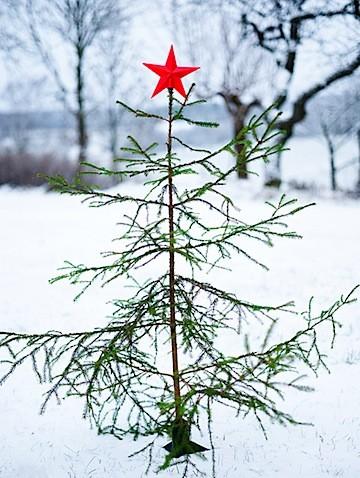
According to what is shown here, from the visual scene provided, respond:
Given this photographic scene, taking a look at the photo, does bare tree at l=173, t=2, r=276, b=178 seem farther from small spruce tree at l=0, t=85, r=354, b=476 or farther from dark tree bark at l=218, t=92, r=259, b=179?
small spruce tree at l=0, t=85, r=354, b=476

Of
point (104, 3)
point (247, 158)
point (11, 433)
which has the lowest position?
point (11, 433)

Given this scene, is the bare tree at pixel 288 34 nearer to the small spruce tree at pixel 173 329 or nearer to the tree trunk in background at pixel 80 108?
the tree trunk in background at pixel 80 108

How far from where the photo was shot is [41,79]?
65.6 ft

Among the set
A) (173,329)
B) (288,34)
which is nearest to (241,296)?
(173,329)

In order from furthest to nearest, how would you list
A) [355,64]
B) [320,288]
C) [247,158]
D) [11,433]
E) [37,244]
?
[355,64] < [37,244] < [320,288] < [11,433] < [247,158]

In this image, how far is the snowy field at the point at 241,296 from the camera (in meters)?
3.90

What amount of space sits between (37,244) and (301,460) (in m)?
8.10

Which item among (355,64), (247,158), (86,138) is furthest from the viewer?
(86,138)

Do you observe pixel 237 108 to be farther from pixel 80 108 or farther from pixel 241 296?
pixel 241 296

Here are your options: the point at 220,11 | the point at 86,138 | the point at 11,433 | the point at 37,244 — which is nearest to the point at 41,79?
the point at 86,138

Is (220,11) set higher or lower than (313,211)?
higher

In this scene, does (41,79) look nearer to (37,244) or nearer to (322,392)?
(37,244)

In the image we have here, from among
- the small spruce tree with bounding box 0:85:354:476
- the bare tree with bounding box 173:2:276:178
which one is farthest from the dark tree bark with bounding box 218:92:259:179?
the small spruce tree with bounding box 0:85:354:476

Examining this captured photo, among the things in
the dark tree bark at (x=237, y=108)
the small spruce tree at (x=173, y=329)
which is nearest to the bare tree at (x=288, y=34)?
the dark tree bark at (x=237, y=108)
